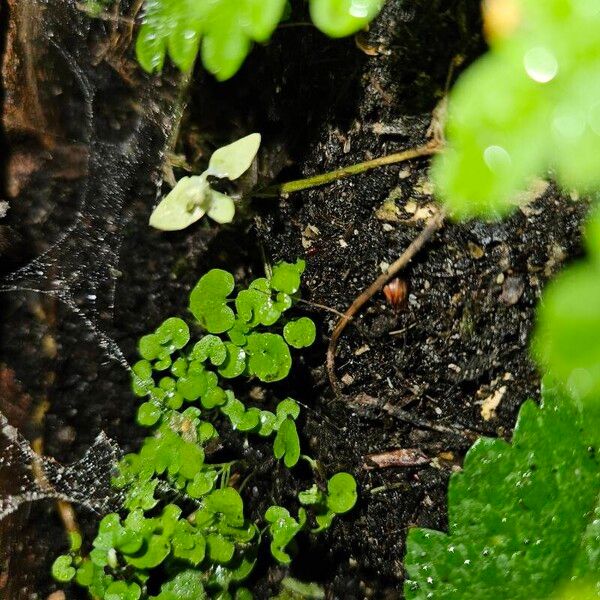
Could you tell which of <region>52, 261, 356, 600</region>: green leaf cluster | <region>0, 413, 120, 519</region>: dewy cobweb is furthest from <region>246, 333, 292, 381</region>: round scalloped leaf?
<region>0, 413, 120, 519</region>: dewy cobweb

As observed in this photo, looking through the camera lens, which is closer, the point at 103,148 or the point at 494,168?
the point at 494,168

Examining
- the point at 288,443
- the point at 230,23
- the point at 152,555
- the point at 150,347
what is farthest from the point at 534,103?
the point at 152,555

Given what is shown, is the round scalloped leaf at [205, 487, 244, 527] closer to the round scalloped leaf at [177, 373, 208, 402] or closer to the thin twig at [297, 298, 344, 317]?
the round scalloped leaf at [177, 373, 208, 402]

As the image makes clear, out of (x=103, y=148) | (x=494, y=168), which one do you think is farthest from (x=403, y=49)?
(x=494, y=168)

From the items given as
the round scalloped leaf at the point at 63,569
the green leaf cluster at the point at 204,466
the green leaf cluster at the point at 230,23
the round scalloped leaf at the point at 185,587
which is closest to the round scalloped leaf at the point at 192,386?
the green leaf cluster at the point at 204,466

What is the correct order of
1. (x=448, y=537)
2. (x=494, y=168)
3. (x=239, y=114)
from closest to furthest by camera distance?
(x=494, y=168) → (x=448, y=537) → (x=239, y=114)

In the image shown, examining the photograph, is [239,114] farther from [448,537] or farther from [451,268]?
[448,537]
